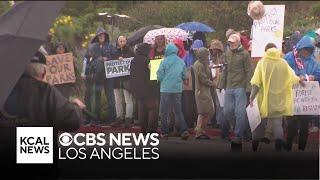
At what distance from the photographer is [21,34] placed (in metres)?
5.94

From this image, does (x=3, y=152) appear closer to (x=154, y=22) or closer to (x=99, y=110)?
(x=99, y=110)

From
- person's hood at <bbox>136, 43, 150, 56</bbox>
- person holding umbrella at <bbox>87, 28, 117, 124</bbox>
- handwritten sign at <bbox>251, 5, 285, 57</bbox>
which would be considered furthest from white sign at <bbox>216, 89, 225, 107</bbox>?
person holding umbrella at <bbox>87, 28, 117, 124</bbox>

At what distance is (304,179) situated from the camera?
27.8 ft

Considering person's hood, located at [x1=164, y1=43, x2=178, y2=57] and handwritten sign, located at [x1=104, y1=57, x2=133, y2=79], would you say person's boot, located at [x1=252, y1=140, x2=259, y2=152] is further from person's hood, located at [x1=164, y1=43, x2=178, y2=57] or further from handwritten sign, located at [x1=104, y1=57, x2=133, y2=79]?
handwritten sign, located at [x1=104, y1=57, x2=133, y2=79]

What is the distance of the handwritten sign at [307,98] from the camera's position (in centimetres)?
962

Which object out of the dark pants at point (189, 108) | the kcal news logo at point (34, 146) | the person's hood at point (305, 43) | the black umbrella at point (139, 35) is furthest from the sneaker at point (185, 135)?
the kcal news logo at point (34, 146)

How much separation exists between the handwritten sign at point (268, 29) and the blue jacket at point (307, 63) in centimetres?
20

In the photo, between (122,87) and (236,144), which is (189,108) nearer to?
(122,87)

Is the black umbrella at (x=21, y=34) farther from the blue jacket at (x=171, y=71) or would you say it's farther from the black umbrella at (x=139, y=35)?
Answer: the black umbrella at (x=139, y=35)

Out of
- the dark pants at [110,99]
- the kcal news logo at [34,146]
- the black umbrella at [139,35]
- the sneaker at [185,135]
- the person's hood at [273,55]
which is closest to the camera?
the kcal news logo at [34,146]

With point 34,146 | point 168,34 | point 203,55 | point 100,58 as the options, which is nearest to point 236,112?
point 203,55

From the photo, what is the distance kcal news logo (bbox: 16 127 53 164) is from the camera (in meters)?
6.75

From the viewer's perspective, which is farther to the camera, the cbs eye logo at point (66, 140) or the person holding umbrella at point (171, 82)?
the person holding umbrella at point (171, 82)

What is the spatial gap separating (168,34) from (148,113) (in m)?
1.09
